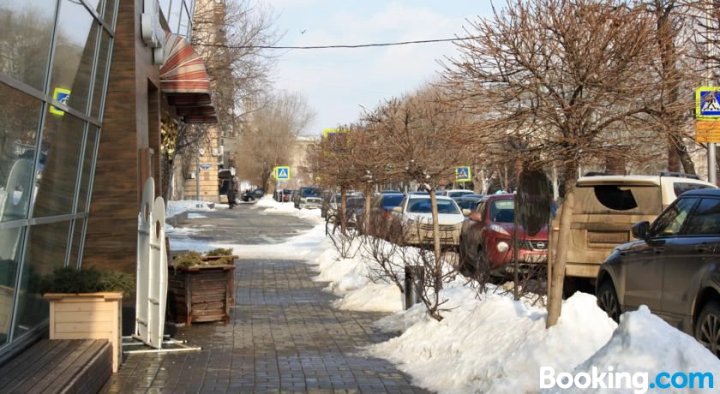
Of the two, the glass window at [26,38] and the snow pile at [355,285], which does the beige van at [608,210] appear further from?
the glass window at [26,38]

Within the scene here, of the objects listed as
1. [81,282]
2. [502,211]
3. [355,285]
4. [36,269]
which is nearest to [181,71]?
[355,285]

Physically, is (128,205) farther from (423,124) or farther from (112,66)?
(423,124)

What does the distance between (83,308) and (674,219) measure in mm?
5770

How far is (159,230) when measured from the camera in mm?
9648

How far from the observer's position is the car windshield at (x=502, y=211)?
17.6m

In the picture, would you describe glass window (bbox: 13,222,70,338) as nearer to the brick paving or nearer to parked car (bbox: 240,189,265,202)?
the brick paving

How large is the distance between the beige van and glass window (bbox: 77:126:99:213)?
6.71m

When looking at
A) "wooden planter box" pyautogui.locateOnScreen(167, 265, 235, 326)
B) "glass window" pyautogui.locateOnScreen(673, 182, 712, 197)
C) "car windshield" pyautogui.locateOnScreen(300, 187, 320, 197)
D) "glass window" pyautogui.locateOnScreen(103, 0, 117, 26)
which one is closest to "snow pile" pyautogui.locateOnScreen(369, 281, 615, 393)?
"wooden planter box" pyautogui.locateOnScreen(167, 265, 235, 326)

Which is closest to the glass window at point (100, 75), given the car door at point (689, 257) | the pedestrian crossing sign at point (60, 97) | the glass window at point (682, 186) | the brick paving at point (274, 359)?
the pedestrian crossing sign at point (60, 97)

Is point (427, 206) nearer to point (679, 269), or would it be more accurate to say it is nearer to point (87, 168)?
point (87, 168)

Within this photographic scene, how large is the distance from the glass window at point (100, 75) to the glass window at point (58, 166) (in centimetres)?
71

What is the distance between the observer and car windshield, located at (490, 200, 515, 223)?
17.6 m

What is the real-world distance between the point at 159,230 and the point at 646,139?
4.90 meters

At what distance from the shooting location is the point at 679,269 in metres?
8.71
